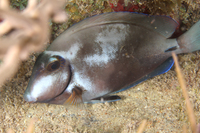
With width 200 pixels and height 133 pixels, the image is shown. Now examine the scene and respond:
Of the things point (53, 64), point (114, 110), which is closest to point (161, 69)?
point (114, 110)

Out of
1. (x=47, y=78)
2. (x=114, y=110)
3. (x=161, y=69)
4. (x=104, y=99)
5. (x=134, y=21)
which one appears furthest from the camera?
(x=114, y=110)

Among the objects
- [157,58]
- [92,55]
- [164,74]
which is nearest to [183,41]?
[157,58]

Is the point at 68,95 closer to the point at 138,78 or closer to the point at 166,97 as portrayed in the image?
the point at 138,78

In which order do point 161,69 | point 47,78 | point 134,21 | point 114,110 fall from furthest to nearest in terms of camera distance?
point 114,110 → point 161,69 → point 134,21 → point 47,78

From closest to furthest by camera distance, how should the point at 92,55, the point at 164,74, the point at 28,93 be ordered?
1. the point at 28,93
2. the point at 92,55
3. the point at 164,74

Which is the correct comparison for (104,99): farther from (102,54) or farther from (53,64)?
(53,64)

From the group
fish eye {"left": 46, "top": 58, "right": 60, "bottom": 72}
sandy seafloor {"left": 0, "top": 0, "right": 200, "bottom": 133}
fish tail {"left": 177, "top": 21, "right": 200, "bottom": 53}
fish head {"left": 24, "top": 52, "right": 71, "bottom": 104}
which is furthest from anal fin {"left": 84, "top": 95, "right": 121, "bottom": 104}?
fish tail {"left": 177, "top": 21, "right": 200, "bottom": 53}

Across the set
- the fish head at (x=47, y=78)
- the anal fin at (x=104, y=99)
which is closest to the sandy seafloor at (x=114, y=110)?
the anal fin at (x=104, y=99)
